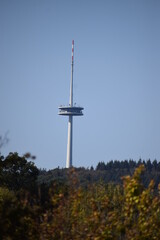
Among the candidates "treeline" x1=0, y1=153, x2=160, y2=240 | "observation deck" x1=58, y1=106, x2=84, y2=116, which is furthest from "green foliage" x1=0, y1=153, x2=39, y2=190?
"observation deck" x1=58, y1=106, x2=84, y2=116

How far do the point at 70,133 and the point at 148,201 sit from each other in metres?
131

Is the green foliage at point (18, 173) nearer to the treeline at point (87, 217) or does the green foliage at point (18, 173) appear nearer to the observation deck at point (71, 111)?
the treeline at point (87, 217)

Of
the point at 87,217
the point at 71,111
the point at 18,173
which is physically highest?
the point at 71,111

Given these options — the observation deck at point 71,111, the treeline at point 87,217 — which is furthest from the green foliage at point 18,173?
the observation deck at point 71,111

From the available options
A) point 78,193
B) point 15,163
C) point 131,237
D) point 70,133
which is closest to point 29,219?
point 78,193

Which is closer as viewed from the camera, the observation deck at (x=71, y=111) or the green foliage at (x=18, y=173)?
the green foliage at (x=18, y=173)

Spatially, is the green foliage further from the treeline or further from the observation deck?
the observation deck

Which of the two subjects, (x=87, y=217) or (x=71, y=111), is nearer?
(x=87, y=217)

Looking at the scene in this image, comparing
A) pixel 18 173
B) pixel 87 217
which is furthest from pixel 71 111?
pixel 87 217

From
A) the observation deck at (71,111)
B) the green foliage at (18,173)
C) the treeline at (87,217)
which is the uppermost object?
the observation deck at (71,111)

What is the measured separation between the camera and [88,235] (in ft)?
49.0

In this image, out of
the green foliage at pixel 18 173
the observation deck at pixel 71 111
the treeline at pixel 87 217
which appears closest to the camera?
the treeline at pixel 87 217

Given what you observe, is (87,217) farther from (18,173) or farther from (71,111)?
(71,111)

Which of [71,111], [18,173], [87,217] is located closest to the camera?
[87,217]
